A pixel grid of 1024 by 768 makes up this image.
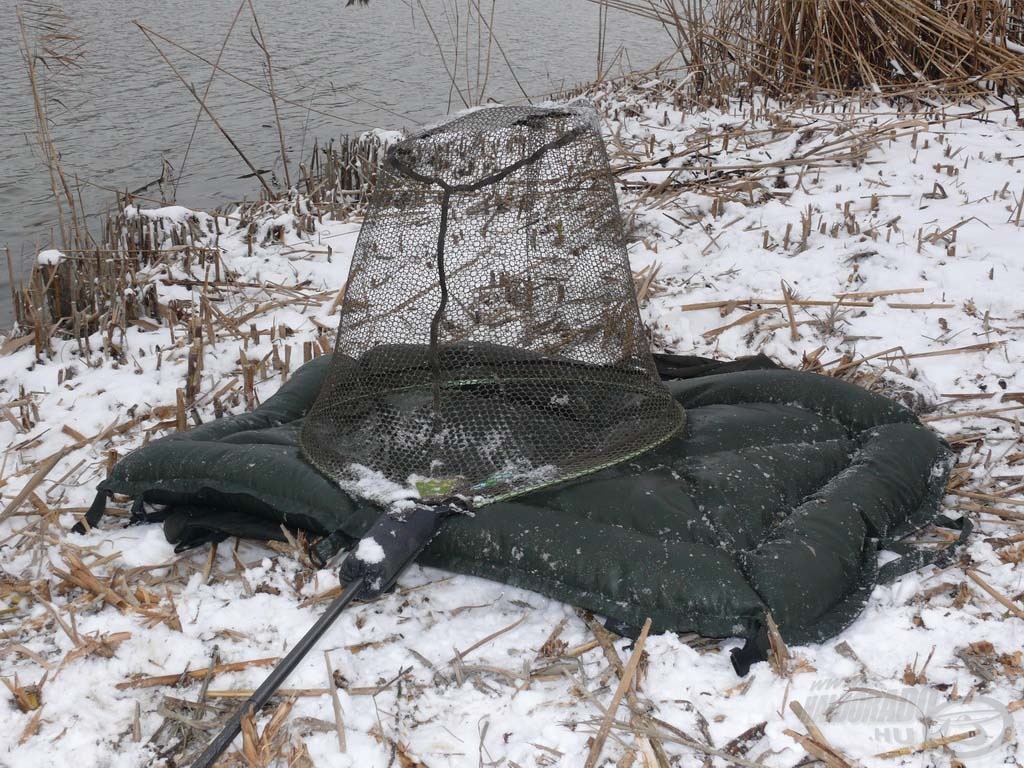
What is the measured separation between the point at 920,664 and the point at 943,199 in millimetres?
3586

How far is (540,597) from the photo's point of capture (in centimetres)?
243

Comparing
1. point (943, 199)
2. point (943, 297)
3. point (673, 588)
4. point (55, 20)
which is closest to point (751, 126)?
point (943, 199)

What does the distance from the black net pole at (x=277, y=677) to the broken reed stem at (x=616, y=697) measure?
68 cm

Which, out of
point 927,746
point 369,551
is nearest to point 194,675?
point 369,551

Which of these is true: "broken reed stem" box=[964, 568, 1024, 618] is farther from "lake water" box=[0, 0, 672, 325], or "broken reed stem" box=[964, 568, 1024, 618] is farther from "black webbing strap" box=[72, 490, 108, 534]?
"lake water" box=[0, 0, 672, 325]

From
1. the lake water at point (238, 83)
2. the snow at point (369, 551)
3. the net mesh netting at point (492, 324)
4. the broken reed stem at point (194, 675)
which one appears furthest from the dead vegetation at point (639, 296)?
the lake water at point (238, 83)

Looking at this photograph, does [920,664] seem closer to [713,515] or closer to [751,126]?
[713,515]

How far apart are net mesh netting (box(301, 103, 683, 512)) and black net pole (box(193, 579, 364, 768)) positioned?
48 centimetres

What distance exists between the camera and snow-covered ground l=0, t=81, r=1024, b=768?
2.00m

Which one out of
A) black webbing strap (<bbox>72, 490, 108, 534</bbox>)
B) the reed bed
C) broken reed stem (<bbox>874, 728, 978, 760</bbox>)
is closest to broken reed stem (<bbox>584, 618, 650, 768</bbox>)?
broken reed stem (<bbox>874, 728, 978, 760</bbox>)

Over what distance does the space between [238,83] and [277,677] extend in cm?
818

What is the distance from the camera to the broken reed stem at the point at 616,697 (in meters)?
1.93

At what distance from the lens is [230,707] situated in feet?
6.86

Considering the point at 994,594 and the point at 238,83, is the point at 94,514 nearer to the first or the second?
the point at 994,594
